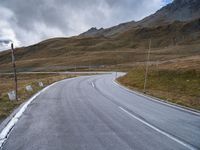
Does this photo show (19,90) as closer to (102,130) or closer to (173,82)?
(173,82)

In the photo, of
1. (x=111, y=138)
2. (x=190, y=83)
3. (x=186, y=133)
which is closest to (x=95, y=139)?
(x=111, y=138)

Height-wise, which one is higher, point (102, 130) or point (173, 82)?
point (102, 130)

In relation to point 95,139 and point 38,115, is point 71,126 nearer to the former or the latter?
point 95,139

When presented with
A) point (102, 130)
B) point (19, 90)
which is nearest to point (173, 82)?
point (19, 90)

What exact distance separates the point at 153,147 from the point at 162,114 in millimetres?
5832

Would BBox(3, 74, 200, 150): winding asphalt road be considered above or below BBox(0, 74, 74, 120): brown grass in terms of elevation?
above

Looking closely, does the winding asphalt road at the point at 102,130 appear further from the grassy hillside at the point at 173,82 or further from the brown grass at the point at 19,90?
the grassy hillside at the point at 173,82

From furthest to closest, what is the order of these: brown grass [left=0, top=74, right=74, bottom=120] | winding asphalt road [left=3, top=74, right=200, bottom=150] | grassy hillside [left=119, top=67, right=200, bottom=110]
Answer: grassy hillside [left=119, top=67, right=200, bottom=110] < brown grass [left=0, top=74, right=74, bottom=120] < winding asphalt road [left=3, top=74, right=200, bottom=150]

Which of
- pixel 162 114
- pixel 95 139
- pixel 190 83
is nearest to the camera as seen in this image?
pixel 95 139

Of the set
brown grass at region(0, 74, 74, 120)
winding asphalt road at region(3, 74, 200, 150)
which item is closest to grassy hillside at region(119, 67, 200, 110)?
brown grass at region(0, 74, 74, 120)

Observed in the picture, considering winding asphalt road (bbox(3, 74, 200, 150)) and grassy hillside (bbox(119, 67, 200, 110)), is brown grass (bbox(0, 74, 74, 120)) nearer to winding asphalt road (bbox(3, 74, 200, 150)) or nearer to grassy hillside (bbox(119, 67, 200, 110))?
winding asphalt road (bbox(3, 74, 200, 150))

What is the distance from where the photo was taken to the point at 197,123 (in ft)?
37.1

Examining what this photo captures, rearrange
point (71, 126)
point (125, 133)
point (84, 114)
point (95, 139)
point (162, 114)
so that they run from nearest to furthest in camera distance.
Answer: point (95, 139) → point (125, 133) → point (71, 126) → point (84, 114) → point (162, 114)

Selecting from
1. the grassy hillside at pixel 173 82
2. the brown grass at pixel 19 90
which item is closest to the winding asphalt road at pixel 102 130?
the brown grass at pixel 19 90
